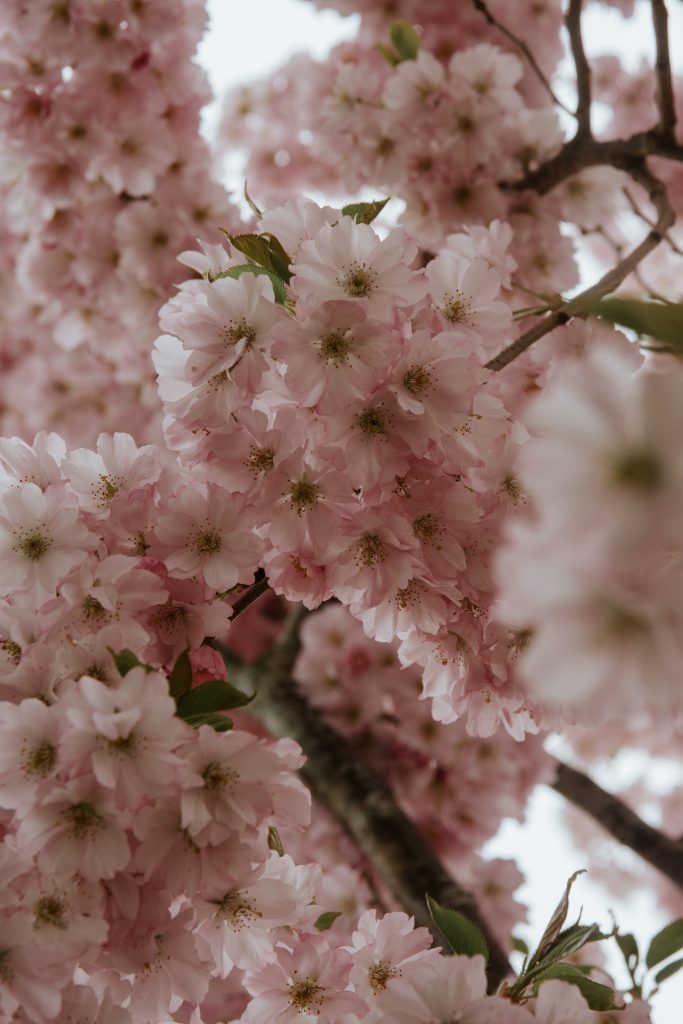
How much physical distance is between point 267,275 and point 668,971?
85 centimetres

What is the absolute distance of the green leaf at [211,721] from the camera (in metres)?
0.80

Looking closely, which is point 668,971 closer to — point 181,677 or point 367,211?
point 181,677

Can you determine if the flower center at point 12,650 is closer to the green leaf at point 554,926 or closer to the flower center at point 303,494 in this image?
the flower center at point 303,494

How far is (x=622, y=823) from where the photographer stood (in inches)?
80.2

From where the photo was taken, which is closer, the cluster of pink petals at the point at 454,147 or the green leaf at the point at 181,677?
the green leaf at the point at 181,677

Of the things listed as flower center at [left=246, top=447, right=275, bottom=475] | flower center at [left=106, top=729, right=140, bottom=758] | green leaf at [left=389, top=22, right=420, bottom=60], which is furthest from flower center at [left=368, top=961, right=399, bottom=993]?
green leaf at [left=389, top=22, right=420, bottom=60]

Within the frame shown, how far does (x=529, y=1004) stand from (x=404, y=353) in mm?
579

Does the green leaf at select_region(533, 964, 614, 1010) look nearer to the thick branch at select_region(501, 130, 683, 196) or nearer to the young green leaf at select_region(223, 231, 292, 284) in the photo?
the young green leaf at select_region(223, 231, 292, 284)

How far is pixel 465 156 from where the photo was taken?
1.79 meters

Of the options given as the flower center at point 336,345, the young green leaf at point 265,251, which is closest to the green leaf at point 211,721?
the flower center at point 336,345

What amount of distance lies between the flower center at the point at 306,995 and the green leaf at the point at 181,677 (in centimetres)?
33

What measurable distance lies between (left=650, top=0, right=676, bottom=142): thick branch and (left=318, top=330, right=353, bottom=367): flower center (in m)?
0.95

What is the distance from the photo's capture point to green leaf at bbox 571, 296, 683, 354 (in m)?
0.55

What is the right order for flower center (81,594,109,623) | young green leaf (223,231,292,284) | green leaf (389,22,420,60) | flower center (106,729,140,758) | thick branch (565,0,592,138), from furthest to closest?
green leaf (389,22,420,60), thick branch (565,0,592,138), young green leaf (223,231,292,284), flower center (81,594,109,623), flower center (106,729,140,758)
